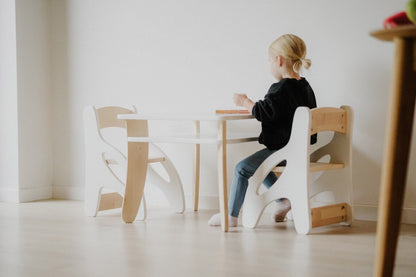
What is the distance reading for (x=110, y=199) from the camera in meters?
2.92

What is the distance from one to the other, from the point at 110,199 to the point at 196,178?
1.42 feet

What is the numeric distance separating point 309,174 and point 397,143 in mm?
1433

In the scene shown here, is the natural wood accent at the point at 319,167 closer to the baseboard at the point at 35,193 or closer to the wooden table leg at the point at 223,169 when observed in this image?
the wooden table leg at the point at 223,169

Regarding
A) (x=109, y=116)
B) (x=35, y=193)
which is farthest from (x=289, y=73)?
(x=35, y=193)

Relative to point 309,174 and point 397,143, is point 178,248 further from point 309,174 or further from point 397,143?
point 397,143

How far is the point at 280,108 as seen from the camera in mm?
2465

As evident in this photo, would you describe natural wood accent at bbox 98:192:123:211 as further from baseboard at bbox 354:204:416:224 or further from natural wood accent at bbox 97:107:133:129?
baseboard at bbox 354:204:416:224

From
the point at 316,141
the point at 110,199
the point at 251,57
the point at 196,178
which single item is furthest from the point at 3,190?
the point at 316,141

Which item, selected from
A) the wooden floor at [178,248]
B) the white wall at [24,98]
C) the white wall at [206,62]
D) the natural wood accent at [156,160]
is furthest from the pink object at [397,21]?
the white wall at [24,98]

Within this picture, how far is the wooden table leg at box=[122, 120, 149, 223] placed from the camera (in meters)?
2.59

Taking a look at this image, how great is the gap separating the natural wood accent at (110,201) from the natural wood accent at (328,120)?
1085mm

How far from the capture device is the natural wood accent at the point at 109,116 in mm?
2811

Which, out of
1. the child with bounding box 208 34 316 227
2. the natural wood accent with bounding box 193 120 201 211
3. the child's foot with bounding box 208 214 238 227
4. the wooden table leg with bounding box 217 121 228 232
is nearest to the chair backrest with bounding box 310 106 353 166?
A: the child with bounding box 208 34 316 227

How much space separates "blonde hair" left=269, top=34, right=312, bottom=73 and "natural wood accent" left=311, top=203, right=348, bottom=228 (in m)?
0.59
